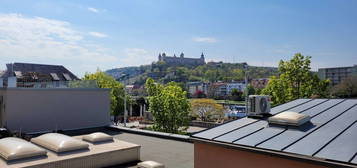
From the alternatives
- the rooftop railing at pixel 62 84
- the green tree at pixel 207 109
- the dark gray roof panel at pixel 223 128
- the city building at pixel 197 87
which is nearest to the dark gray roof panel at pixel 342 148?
the dark gray roof panel at pixel 223 128

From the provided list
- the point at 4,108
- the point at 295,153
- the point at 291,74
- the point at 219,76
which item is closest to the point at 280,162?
the point at 295,153

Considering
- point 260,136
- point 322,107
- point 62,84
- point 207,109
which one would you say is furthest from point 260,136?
point 207,109

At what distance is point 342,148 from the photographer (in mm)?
3189

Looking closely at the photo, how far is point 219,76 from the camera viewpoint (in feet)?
490

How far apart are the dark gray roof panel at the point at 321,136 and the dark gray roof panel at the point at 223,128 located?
53.7 inches

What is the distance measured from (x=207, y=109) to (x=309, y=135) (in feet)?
123

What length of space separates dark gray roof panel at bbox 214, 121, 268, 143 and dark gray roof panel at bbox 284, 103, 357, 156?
932 millimetres

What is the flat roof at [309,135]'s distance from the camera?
3188 mm

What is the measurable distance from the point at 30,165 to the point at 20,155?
0.51 metres

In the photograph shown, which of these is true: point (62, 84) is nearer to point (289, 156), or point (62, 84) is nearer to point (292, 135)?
point (292, 135)

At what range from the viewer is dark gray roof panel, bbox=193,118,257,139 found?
4.62 m

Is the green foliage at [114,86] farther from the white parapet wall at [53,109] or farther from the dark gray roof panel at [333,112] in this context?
the dark gray roof panel at [333,112]

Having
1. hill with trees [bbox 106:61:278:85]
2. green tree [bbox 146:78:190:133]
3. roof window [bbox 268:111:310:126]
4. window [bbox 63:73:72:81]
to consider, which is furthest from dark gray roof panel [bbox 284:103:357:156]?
hill with trees [bbox 106:61:278:85]

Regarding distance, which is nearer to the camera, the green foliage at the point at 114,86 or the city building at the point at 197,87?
the green foliage at the point at 114,86
